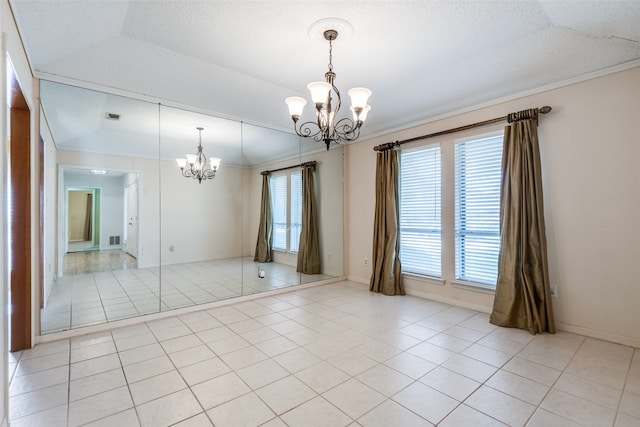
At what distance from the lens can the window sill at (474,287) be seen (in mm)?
3447

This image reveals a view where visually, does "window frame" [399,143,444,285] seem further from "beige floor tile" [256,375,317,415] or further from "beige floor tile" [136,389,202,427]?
"beige floor tile" [136,389,202,427]

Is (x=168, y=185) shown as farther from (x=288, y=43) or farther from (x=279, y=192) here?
(x=288, y=43)

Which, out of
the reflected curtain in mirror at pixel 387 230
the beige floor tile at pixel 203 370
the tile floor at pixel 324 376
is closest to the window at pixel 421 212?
the reflected curtain in mirror at pixel 387 230

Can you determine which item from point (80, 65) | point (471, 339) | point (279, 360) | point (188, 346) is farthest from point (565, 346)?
point (80, 65)

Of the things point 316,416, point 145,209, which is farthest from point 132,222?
point 316,416

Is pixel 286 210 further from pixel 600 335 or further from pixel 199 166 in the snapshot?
pixel 600 335

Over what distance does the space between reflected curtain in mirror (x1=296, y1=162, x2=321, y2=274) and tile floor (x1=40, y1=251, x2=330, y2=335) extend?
36.9 inches

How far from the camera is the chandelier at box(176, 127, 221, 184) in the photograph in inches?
144

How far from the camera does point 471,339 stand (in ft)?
9.14

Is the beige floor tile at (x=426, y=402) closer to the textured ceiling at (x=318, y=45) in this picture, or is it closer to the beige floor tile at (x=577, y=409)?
the beige floor tile at (x=577, y=409)

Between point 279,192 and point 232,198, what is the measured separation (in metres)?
0.77

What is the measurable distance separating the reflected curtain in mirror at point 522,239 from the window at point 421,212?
88 cm

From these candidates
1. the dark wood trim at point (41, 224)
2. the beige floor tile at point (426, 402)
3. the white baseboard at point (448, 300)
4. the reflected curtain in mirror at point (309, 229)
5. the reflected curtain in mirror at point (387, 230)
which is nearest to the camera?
the beige floor tile at point (426, 402)

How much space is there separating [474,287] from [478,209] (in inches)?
38.0
